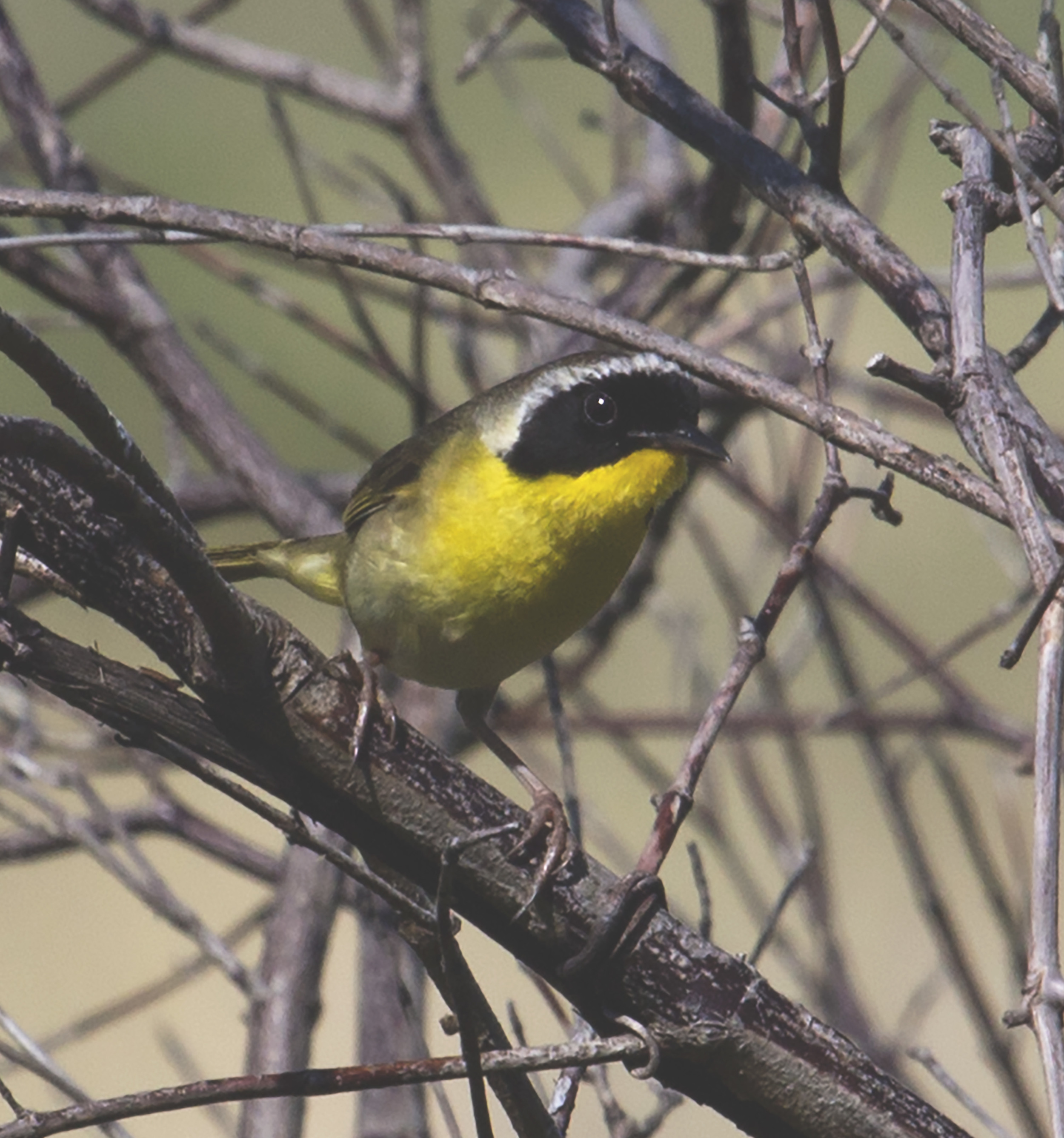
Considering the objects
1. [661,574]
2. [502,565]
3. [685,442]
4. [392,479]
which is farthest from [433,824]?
[661,574]

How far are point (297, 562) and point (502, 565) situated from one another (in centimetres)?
85

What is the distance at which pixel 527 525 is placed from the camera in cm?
338

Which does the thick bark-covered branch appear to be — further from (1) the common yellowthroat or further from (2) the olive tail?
(2) the olive tail

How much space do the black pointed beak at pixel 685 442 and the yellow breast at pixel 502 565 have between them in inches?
1.3

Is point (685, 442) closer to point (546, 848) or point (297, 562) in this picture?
point (297, 562)

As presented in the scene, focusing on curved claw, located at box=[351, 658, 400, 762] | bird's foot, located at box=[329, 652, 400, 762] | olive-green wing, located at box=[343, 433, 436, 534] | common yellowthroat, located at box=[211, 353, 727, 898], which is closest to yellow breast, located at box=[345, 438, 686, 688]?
common yellowthroat, located at box=[211, 353, 727, 898]

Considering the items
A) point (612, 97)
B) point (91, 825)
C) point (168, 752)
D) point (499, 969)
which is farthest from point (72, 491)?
point (499, 969)

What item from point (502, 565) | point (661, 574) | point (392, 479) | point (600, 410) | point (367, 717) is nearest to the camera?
point (367, 717)

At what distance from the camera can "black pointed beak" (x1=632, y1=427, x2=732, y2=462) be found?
3348 millimetres

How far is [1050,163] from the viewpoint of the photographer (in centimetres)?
252

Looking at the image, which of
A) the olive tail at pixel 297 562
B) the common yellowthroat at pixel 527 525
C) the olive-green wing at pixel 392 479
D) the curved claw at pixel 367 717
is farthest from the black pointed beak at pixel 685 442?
the curved claw at pixel 367 717

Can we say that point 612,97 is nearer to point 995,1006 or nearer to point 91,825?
point 91,825

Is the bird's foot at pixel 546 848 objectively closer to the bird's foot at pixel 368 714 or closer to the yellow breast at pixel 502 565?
the bird's foot at pixel 368 714

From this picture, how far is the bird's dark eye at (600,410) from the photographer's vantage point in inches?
137
